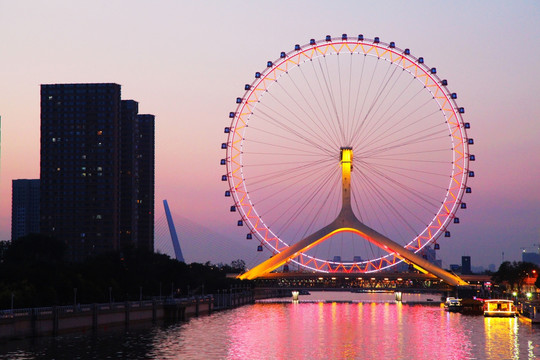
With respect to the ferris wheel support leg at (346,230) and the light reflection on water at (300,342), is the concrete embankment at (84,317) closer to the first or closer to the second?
the light reflection on water at (300,342)

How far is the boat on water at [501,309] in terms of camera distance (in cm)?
10400

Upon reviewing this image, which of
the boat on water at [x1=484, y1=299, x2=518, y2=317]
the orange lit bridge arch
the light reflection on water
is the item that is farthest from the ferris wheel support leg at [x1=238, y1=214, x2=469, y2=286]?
the light reflection on water

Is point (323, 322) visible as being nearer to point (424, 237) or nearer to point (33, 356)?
point (424, 237)

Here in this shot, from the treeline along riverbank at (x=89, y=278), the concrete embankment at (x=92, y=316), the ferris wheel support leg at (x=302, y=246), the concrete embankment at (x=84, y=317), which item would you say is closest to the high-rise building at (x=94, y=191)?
the treeline along riverbank at (x=89, y=278)

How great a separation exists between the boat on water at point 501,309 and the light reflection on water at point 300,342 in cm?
665

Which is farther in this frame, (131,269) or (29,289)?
(131,269)

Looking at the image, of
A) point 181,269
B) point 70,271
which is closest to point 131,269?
point 181,269

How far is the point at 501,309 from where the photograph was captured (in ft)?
347

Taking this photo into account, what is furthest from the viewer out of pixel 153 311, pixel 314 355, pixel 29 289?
pixel 153 311

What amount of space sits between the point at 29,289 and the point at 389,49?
53134 millimetres

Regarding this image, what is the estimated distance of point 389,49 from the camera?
111375mm

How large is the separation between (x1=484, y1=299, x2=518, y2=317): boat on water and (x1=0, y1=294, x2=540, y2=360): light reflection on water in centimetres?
665

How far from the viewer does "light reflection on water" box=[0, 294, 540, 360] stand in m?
59.9

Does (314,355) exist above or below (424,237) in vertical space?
below
